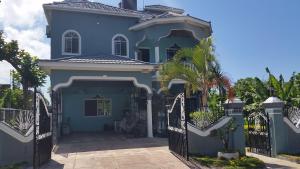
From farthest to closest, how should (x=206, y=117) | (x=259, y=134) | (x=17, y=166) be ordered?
(x=259, y=134), (x=206, y=117), (x=17, y=166)

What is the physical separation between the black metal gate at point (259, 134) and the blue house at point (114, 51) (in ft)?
19.3

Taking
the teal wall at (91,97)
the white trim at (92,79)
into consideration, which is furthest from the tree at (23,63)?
the white trim at (92,79)

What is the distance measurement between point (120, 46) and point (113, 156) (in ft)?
36.5

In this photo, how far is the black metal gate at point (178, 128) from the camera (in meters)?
10.4

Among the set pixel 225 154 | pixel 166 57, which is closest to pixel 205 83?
pixel 225 154

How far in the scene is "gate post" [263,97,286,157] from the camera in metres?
11.7

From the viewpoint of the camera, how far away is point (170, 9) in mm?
25938

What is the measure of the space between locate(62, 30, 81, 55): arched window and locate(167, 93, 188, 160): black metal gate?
993 cm

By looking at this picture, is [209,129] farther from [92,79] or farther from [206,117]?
[92,79]

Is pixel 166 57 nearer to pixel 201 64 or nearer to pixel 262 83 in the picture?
pixel 262 83

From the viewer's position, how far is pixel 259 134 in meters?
12.5

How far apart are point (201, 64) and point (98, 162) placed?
5671 mm

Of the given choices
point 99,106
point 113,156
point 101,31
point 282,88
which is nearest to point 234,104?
point 113,156

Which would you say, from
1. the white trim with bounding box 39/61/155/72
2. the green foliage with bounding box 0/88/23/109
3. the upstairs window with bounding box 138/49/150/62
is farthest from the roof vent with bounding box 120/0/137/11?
the green foliage with bounding box 0/88/23/109
